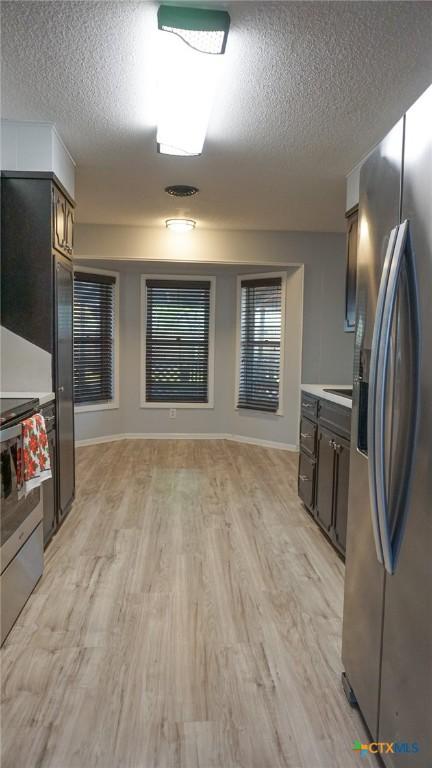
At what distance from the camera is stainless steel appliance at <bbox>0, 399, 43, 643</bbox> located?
197 cm

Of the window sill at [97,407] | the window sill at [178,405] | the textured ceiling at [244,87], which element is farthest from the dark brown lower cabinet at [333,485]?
the window sill at [97,407]

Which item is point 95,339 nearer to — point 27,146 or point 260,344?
point 260,344

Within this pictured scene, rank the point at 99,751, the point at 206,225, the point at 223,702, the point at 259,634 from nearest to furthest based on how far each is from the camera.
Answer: the point at 99,751 → the point at 223,702 → the point at 259,634 → the point at 206,225

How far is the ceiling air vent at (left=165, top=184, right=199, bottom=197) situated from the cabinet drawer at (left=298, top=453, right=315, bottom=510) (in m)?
2.32

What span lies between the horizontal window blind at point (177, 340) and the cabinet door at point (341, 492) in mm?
3549

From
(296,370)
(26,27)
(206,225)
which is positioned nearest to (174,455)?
(296,370)

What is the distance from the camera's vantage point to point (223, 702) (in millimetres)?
1667

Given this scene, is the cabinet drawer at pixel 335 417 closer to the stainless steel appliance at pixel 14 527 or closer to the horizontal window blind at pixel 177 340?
the stainless steel appliance at pixel 14 527

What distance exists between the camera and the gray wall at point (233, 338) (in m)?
5.43

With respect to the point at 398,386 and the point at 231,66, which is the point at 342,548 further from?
the point at 231,66

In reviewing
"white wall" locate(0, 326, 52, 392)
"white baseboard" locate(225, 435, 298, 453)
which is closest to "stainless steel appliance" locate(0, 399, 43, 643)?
"white wall" locate(0, 326, 52, 392)

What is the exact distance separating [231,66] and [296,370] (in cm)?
373

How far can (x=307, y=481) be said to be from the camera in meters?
3.47

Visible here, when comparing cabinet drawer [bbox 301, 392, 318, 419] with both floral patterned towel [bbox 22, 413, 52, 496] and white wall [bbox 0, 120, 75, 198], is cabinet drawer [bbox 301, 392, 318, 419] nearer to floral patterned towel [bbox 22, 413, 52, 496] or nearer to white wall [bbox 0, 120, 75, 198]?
floral patterned towel [bbox 22, 413, 52, 496]
